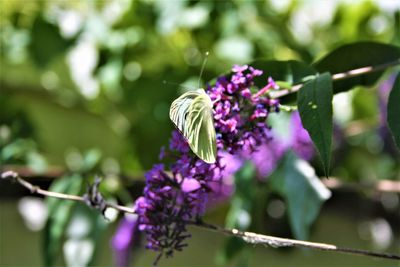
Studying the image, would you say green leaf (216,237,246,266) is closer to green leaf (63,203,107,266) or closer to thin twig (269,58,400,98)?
green leaf (63,203,107,266)

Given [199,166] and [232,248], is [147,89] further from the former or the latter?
[199,166]

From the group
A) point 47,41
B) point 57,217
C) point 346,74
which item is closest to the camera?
point 346,74

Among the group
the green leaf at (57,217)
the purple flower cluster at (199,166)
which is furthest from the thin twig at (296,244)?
the green leaf at (57,217)

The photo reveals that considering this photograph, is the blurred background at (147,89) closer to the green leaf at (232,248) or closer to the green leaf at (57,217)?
the green leaf at (57,217)

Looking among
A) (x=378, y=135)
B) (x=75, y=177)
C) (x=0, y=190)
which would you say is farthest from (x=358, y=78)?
(x=0, y=190)

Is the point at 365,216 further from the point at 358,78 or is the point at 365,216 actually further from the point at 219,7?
the point at 358,78

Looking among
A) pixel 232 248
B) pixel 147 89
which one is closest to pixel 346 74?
pixel 232 248
